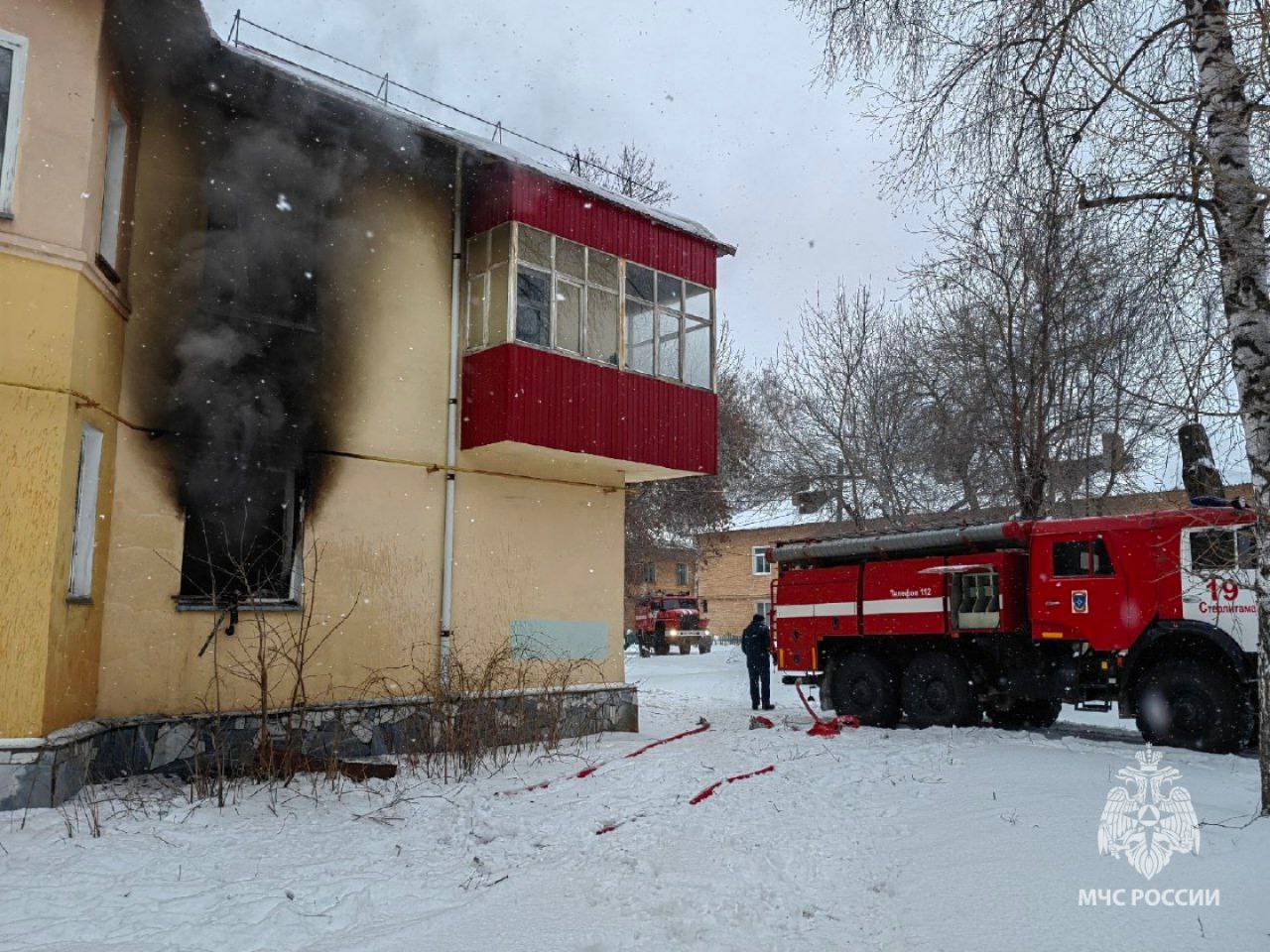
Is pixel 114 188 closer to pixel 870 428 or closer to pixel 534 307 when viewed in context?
pixel 534 307

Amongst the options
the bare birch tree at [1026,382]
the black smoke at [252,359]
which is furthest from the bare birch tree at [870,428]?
the black smoke at [252,359]

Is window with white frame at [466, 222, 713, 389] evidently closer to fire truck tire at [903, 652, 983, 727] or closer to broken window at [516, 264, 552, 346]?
broken window at [516, 264, 552, 346]

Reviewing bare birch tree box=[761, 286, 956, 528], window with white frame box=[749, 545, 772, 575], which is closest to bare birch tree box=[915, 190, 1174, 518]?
bare birch tree box=[761, 286, 956, 528]

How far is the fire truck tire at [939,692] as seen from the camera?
12.3 m

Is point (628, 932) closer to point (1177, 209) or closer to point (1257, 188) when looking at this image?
point (1257, 188)

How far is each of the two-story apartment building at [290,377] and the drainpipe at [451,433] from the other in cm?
3

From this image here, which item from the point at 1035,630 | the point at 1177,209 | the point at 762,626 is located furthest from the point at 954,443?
the point at 1177,209

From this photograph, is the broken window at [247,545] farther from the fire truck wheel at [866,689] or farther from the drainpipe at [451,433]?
the fire truck wheel at [866,689]

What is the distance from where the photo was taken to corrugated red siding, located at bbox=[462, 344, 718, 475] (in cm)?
1040

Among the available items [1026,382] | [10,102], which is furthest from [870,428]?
[10,102]

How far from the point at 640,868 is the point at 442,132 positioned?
311 inches

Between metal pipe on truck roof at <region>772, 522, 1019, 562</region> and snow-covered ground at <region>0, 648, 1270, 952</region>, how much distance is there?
4.11 meters

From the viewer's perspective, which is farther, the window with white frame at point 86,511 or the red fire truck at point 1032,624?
the red fire truck at point 1032,624

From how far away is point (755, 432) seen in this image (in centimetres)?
2714
